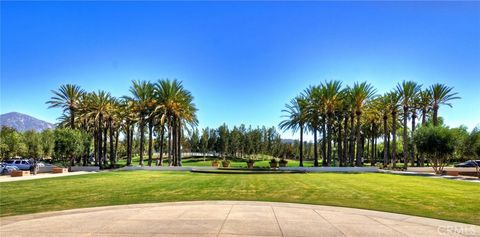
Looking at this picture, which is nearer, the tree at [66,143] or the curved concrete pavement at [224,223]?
the curved concrete pavement at [224,223]

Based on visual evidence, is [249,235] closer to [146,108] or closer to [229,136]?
[146,108]

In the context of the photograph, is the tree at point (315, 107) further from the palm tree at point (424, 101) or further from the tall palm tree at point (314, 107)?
the palm tree at point (424, 101)

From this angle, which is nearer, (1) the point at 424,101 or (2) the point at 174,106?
(2) the point at 174,106

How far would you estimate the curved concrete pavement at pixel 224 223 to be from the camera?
9.95 metres

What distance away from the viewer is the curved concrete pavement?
9945 mm

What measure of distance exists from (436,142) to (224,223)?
142 feet

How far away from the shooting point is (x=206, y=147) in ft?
416

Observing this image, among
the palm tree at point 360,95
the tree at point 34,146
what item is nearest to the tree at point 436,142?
the palm tree at point 360,95

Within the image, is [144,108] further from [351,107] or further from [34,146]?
[351,107]

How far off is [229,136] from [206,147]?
1185 centimetres

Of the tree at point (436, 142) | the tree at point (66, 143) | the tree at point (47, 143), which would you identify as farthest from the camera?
the tree at point (66, 143)

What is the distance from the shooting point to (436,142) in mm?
Result: 46625

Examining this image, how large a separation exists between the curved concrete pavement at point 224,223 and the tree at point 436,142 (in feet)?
124

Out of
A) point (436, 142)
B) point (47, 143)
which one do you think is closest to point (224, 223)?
point (436, 142)
